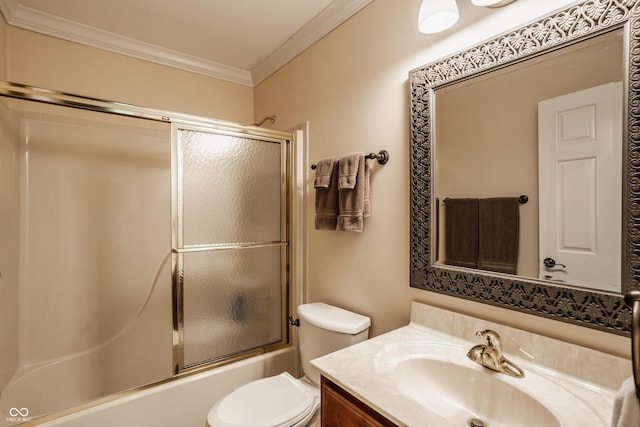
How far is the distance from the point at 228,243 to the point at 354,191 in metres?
0.79

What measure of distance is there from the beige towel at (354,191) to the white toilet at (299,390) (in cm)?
46

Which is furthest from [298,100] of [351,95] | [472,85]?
[472,85]

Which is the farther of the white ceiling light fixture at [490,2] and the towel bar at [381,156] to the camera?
the towel bar at [381,156]

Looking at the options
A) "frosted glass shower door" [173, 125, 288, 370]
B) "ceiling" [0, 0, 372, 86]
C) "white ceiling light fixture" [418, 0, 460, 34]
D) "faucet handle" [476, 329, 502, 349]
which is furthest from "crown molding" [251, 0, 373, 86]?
"faucet handle" [476, 329, 502, 349]

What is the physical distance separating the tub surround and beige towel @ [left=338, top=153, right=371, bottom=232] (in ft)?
1.84

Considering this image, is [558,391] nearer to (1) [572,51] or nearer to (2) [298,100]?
(1) [572,51]

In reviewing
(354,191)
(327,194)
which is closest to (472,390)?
(354,191)

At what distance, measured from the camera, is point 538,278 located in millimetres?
983

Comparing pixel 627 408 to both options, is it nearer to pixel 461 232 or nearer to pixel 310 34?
pixel 461 232

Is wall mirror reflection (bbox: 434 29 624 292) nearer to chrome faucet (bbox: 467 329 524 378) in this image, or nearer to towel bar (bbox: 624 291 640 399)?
chrome faucet (bbox: 467 329 524 378)

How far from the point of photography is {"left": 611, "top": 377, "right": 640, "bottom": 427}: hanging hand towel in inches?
20.2

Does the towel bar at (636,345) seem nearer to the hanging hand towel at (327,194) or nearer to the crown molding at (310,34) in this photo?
the hanging hand towel at (327,194)

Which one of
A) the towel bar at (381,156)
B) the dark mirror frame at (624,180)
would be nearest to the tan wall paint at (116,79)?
the towel bar at (381,156)

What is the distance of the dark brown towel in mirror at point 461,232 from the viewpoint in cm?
117
